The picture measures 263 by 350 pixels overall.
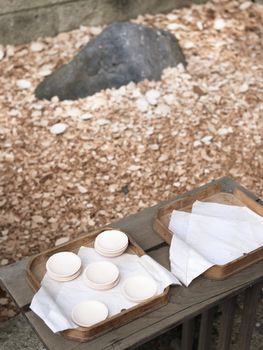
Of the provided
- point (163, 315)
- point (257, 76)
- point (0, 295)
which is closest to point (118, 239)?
point (163, 315)

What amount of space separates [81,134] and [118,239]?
6.03ft

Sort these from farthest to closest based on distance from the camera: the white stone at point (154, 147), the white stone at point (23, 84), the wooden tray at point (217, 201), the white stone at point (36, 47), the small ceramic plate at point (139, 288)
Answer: the white stone at point (36, 47) → the white stone at point (23, 84) → the white stone at point (154, 147) → the wooden tray at point (217, 201) → the small ceramic plate at point (139, 288)

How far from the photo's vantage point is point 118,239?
7.11 feet

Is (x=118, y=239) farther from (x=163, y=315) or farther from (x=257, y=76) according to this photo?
(x=257, y=76)

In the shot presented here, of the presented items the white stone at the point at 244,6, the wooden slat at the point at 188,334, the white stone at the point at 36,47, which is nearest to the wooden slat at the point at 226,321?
the wooden slat at the point at 188,334

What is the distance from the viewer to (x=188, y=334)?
2514mm

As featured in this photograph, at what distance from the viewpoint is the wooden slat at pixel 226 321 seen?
2279mm

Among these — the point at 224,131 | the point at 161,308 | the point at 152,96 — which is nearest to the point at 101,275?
the point at 161,308

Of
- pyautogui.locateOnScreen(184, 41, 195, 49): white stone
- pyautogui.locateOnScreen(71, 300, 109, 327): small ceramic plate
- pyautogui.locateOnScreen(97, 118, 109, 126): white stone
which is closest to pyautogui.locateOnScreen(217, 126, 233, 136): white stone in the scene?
pyautogui.locateOnScreen(97, 118, 109, 126): white stone

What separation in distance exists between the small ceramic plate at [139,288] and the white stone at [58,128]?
2.04 meters

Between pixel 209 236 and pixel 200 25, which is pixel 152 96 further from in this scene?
pixel 209 236

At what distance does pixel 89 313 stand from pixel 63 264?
0.24 metres

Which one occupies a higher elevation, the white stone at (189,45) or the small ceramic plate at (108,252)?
the small ceramic plate at (108,252)

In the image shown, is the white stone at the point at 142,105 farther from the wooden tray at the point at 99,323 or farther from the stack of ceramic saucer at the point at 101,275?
the stack of ceramic saucer at the point at 101,275
